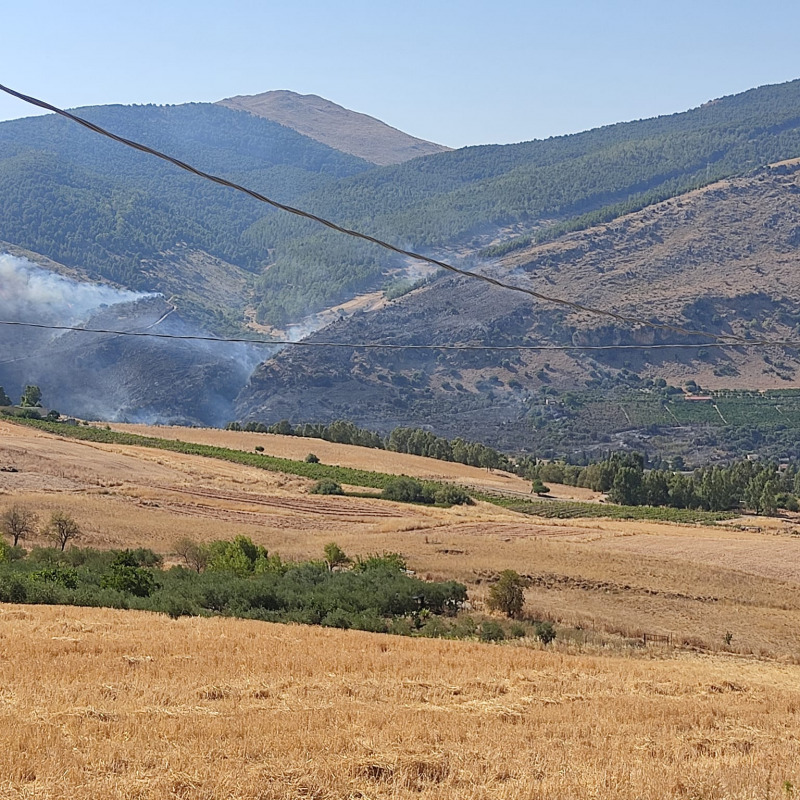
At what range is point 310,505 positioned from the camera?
73000 millimetres

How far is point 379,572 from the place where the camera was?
3722cm

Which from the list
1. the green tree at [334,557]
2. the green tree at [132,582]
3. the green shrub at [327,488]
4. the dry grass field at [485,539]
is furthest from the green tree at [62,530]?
the green shrub at [327,488]

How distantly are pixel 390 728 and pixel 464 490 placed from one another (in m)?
76.0

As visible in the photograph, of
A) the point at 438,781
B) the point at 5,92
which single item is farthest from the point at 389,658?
the point at 5,92

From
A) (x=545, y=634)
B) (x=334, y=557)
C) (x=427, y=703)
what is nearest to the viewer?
(x=427, y=703)

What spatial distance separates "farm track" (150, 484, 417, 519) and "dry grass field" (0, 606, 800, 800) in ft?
145

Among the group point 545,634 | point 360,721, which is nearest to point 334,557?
point 545,634

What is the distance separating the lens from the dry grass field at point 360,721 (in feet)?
39.7

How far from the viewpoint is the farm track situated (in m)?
69.9

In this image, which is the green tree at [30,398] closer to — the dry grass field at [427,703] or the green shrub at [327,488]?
the green shrub at [327,488]

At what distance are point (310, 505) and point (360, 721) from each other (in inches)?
2282

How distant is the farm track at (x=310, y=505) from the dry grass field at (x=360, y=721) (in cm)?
4424

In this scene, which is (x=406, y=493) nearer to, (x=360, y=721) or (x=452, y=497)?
(x=452, y=497)

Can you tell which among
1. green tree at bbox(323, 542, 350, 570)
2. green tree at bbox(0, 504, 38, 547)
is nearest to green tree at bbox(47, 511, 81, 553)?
green tree at bbox(0, 504, 38, 547)
